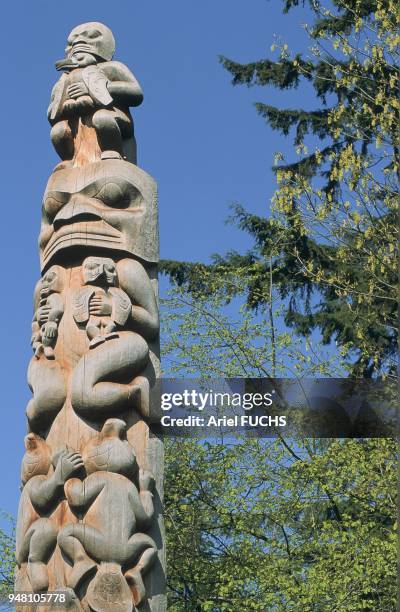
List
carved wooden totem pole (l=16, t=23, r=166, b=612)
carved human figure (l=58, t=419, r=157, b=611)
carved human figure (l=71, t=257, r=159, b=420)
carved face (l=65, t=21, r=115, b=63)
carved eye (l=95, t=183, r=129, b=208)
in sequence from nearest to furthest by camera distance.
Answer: carved human figure (l=58, t=419, r=157, b=611) → carved wooden totem pole (l=16, t=23, r=166, b=612) → carved human figure (l=71, t=257, r=159, b=420) → carved eye (l=95, t=183, r=129, b=208) → carved face (l=65, t=21, r=115, b=63)

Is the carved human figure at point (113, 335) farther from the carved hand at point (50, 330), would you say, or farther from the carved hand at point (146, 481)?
the carved hand at point (146, 481)

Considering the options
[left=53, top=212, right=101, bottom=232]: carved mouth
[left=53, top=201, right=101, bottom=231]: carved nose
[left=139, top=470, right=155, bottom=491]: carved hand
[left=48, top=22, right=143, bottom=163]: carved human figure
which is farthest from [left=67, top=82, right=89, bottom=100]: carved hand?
[left=139, top=470, right=155, bottom=491]: carved hand

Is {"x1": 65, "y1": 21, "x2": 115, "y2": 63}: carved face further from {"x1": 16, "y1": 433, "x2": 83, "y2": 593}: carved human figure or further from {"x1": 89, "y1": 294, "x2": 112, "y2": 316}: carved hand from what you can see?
{"x1": 16, "y1": 433, "x2": 83, "y2": 593}: carved human figure

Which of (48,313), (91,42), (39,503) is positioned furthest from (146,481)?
(91,42)

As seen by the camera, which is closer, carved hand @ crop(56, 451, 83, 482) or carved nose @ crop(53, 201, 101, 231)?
carved hand @ crop(56, 451, 83, 482)

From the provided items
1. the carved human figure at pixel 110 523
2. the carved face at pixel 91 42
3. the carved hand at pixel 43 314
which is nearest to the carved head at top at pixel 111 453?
the carved human figure at pixel 110 523

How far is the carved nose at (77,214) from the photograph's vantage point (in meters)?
9.10

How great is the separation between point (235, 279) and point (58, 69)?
304 inches

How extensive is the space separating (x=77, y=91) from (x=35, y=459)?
3125 mm

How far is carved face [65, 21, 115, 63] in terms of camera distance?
10055mm

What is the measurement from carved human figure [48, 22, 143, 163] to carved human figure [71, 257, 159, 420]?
4.09ft

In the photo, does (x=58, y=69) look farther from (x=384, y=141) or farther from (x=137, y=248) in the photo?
(x=384, y=141)

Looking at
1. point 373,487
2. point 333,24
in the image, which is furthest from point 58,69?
point 333,24

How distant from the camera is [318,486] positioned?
47.2 feet
